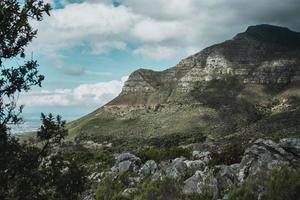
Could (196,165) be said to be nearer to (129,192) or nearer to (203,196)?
(129,192)

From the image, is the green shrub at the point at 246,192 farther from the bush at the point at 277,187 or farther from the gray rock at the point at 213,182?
the gray rock at the point at 213,182

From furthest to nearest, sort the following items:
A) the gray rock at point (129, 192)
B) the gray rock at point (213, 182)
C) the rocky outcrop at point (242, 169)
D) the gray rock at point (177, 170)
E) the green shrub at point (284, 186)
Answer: the gray rock at point (129, 192)
the gray rock at point (177, 170)
the gray rock at point (213, 182)
the rocky outcrop at point (242, 169)
the green shrub at point (284, 186)

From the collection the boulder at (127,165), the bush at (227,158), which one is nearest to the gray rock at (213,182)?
the bush at (227,158)

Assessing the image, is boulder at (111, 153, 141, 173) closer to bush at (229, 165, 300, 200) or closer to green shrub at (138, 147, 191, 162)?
green shrub at (138, 147, 191, 162)

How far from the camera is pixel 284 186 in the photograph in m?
28.8

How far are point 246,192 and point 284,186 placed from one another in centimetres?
301

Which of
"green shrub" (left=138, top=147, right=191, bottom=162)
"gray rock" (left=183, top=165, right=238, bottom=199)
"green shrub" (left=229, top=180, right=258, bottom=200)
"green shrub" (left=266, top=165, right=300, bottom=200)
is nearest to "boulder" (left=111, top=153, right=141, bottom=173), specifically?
"green shrub" (left=138, top=147, right=191, bottom=162)

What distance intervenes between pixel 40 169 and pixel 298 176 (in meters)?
18.9

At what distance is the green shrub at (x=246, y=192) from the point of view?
30781 mm

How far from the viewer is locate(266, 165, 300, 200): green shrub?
28.7m

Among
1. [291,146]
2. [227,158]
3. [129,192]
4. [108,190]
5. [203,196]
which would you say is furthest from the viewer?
[108,190]

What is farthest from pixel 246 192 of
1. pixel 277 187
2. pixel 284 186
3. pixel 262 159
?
pixel 262 159

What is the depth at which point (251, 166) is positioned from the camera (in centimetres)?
3581

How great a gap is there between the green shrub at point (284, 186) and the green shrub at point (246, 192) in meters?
1.44
